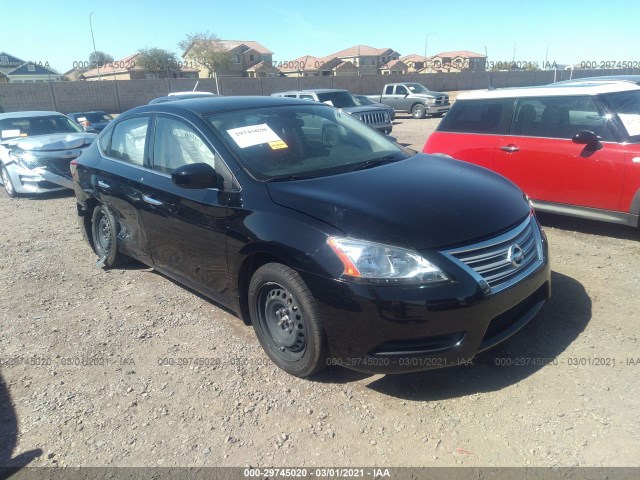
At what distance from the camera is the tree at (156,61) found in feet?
218

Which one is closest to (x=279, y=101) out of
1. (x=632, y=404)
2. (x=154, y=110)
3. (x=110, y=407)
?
(x=154, y=110)

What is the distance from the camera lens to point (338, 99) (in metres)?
15.2

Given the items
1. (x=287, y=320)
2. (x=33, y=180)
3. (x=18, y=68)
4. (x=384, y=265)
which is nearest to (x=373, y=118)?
(x=33, y=180)

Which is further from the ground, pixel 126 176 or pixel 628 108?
pixel 628 108

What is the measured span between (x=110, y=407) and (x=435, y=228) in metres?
2.31

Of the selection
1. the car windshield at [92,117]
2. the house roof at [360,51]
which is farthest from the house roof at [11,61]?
the car windshield at [92,117]

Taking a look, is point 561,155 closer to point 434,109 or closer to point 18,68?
point 434,109

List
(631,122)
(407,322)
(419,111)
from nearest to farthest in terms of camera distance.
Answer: (407,322)
(631,122)
(419,111)

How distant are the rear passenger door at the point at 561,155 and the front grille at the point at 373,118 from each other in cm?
797

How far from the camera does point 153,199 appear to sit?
4094 mm

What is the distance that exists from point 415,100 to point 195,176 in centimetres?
2161

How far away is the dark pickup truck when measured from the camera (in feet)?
74.9

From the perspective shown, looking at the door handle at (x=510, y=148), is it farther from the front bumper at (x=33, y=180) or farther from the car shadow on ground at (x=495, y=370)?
the front bumper at (x=33, y=180)

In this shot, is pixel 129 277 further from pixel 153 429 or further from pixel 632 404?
pixel 632 404
